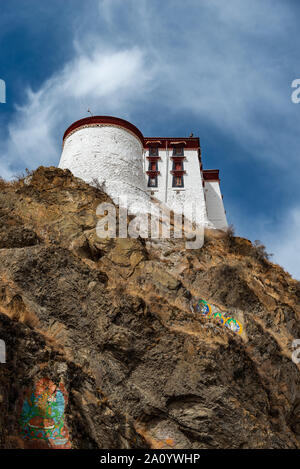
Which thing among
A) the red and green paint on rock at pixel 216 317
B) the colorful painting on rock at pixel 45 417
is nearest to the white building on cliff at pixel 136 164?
the red and green paint on rock at pixel 216 317

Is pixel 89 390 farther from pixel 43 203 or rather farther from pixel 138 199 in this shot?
pixel 138 199

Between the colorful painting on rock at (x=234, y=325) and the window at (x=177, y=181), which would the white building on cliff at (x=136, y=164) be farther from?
the colorful painting on rock at (x=234, y=325)

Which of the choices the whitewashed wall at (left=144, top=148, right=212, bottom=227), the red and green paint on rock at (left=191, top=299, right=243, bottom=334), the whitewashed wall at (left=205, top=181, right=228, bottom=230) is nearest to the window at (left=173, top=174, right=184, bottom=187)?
the whitewashed wall at (left=144, top=148, right=212, bottom=227)

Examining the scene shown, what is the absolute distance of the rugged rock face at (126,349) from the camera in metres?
6.70

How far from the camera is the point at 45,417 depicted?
→ 6086mm

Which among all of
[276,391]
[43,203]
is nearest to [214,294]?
[276,391]

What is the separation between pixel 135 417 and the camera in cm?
723

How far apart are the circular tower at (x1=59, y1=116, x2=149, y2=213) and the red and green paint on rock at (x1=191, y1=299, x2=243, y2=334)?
6.96 metres

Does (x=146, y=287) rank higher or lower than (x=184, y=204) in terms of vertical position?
lower

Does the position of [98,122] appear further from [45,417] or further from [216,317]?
[45,417]

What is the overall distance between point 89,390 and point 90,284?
2.65 meters

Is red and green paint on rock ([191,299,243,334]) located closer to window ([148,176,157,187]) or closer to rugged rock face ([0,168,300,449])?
rugged rock face ([0,168,300,449])

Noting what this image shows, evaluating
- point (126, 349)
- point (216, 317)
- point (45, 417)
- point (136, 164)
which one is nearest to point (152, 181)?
point (136, 164)

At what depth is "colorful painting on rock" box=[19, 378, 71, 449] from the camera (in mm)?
5875
